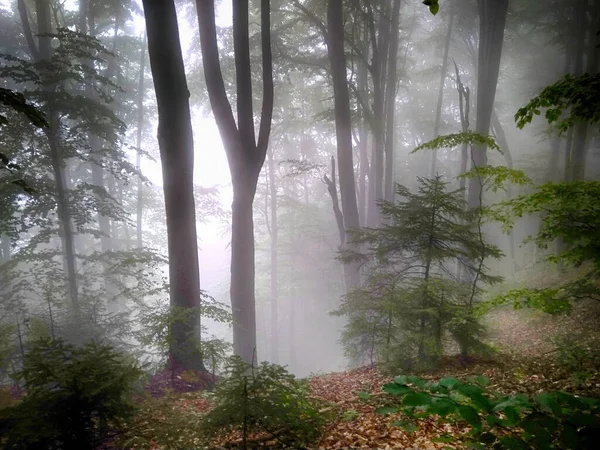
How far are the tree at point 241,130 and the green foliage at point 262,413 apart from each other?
4.59 m

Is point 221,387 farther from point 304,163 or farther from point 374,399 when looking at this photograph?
point 304,163

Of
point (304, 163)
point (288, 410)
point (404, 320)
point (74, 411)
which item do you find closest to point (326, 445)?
point (288, 410)

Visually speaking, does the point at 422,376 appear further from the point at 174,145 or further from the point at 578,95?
the point at 174,145

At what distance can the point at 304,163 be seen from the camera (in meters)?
10.7

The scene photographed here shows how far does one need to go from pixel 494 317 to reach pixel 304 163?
968 cm

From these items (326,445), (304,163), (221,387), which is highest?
(304,163)

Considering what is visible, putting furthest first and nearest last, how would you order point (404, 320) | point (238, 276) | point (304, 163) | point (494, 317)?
point (494, 317) < point (304, 163) < point (238, 276) < point (404, 320)

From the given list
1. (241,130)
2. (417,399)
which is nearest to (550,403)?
(417,399)

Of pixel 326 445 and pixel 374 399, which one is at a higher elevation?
pixel 326 445

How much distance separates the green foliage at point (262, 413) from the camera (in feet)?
8.50

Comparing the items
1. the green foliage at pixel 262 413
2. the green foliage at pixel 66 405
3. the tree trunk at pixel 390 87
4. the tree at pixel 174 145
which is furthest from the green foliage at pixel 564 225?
the tree trunk at pixel 390 87

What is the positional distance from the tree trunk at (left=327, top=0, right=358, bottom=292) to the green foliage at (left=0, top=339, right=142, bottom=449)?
28.1ft

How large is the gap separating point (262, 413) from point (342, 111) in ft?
32.9

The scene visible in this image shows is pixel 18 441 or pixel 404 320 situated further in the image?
pixel 404 320
